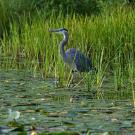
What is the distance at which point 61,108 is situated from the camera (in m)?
5.91

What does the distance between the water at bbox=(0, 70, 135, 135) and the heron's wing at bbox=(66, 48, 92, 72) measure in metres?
1.11

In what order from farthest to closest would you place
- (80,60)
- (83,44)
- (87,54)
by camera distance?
(83,44), (87,54), (80,60)

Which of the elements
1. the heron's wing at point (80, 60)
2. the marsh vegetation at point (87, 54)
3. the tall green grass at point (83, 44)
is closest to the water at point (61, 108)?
the marsh vegetation at point (87, 54)

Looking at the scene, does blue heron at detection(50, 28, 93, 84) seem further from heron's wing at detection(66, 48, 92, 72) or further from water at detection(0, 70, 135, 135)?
water at detection(0, 70, 135, 135)

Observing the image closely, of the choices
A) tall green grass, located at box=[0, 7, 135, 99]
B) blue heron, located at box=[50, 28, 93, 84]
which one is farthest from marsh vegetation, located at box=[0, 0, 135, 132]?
blue heron, located at box=[50, 28, 93, 84]

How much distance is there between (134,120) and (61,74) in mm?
2764

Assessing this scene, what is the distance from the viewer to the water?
4.90 m

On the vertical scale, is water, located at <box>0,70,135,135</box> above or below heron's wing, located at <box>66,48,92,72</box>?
below

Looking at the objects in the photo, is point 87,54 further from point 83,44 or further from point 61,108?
point 61,108

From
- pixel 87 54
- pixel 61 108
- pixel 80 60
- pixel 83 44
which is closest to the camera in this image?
pixel 61 108

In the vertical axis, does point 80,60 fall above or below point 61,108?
above

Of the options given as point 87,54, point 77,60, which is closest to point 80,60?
point 77,60

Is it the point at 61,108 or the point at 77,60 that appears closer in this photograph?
the point at 61,108

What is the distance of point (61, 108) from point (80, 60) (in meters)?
3.55
